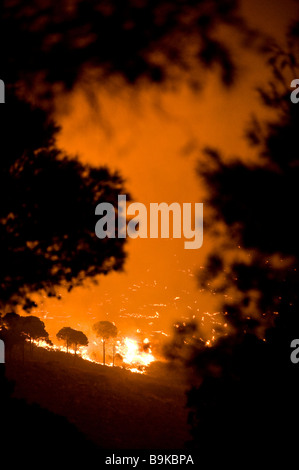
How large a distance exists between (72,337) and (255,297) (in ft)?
125

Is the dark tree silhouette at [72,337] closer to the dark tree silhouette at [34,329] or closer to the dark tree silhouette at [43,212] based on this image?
the dark tree silhouette at [34,329]

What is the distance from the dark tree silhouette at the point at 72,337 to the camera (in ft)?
144

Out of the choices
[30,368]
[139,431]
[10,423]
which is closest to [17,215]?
[10,423]

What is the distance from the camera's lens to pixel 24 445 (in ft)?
20.0

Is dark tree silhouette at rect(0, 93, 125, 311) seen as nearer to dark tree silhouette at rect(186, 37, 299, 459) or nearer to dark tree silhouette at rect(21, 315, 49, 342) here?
dark tree silhouette at rect(186, 37, 299, 459)

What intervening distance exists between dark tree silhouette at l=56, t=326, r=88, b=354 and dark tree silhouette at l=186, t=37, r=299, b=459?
122 feet

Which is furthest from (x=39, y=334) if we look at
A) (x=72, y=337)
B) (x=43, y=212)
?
(x=43, y=212)

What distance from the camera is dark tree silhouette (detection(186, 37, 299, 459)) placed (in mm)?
6043

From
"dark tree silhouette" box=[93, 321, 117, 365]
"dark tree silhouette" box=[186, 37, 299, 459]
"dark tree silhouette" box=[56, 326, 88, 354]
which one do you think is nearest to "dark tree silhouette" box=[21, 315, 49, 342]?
"dark tree silhouette" box=[56, 326, 88, 354]

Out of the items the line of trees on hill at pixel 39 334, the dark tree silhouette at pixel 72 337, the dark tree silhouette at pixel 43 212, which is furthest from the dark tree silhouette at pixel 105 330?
the dark tree silhouette at pixel 43 212

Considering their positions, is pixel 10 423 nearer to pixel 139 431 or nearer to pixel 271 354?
pixel 271 354

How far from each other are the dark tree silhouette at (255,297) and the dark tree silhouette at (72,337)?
122 ft
